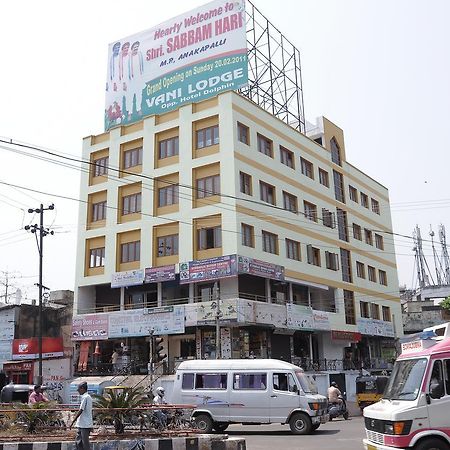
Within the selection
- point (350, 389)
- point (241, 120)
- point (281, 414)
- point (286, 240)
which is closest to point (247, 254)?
point (286, 240)

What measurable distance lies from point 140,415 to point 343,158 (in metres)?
39.5

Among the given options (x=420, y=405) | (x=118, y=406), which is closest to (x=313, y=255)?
(x=118, y=406)

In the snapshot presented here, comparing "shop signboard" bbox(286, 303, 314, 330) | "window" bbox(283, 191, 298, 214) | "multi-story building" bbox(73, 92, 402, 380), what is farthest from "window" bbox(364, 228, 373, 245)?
"shop signboard" bbox(286, 303, 314, 330)

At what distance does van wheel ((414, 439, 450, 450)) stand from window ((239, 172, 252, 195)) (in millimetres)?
25513

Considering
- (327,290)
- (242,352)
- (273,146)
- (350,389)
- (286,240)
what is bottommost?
(350,389)

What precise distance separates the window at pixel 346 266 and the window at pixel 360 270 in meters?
1.68

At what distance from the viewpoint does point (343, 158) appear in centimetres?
4766

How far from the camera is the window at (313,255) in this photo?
128 ft

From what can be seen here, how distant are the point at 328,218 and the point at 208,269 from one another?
47.1 ft

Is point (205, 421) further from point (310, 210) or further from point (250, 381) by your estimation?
point (310, 210)

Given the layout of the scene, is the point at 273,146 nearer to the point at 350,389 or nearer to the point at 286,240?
the point at 286,240

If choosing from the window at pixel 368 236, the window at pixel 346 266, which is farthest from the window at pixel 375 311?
the window at pixel 368 236

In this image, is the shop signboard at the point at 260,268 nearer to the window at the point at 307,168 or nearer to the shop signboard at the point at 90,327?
the window at the point at 307,168

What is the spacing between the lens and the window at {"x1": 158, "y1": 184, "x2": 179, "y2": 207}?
35750mm
